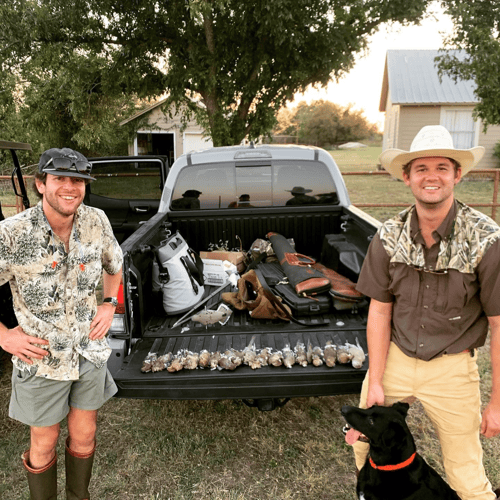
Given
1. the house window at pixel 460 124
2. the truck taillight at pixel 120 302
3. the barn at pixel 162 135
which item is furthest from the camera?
the barn at pixel 162 135

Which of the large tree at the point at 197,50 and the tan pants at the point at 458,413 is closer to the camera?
the tan pants at the point at 458,413

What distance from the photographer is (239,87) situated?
12.3 meters

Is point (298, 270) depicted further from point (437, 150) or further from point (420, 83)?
point (420, 83)

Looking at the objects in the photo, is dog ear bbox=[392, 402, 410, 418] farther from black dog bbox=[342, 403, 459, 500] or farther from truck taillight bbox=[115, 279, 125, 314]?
truck taillight bbox=[115, 279, 125, 314]

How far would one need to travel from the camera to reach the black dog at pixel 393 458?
2062 mm

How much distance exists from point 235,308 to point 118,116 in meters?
19.1

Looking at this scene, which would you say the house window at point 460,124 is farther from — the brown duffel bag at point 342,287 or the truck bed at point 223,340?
the brown duffel bag at point 342,287

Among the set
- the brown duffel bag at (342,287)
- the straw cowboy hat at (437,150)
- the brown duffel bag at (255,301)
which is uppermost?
the straw cowboy hat at (437,150)

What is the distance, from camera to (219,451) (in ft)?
10.3

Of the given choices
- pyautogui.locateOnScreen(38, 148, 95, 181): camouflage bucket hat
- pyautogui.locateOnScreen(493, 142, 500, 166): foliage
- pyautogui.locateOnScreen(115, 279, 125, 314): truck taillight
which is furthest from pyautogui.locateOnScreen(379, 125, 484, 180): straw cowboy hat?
pyautogui.locateOnScreen(493, 142, 500, 166): foliage

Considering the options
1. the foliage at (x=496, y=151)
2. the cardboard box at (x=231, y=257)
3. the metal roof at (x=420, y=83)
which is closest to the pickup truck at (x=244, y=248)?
the cardboard box at (x=231, y=257)

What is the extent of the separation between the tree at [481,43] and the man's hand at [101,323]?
10472 millimetres

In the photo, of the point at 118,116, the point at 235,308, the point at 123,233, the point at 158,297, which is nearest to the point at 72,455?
the point at 158,297

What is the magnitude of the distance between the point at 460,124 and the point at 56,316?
22.8m
